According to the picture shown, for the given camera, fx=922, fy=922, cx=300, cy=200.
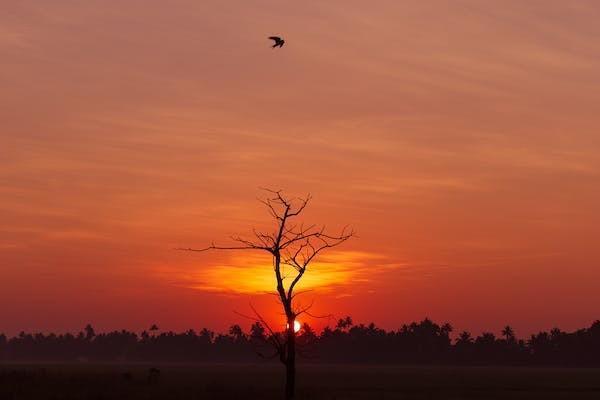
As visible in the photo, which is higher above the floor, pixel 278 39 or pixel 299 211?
pixel 278 39

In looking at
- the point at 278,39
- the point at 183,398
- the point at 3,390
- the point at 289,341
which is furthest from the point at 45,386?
the point at 278,39

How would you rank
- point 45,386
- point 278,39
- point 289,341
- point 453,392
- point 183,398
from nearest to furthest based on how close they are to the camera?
point 278,39
point 289,341
point 183,398
point 45,386
point 453,392

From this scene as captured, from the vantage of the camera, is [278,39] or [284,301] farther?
[284,301]

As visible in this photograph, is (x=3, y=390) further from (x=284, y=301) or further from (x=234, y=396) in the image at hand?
(x=284, y=301)

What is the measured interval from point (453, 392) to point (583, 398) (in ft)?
48.8

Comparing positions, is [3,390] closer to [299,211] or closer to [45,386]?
[45,386]

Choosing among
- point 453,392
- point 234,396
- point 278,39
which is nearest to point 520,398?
point 453,392

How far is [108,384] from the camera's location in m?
54.4

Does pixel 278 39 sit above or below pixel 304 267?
above

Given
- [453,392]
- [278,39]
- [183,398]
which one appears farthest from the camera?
[453,392]

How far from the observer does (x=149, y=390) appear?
52.8 m

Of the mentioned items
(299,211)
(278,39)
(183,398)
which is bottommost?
(183,398)

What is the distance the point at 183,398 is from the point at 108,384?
848cm

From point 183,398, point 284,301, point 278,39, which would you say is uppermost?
point 278,39
